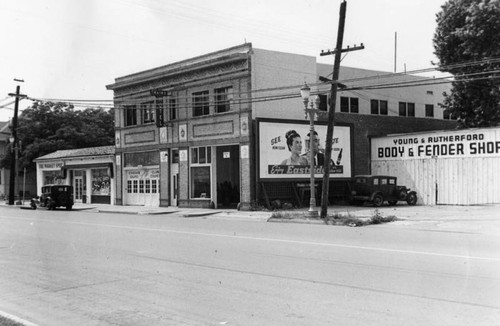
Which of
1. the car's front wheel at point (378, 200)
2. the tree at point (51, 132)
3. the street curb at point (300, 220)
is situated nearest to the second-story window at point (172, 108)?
the street curb at point (300, 220)

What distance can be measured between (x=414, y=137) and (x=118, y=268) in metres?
23.9

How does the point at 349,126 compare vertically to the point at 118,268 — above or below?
above

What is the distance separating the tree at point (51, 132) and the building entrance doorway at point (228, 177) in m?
29.0

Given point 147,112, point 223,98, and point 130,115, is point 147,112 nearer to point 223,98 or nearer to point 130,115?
point 130,115

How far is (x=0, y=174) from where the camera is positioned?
59.8m

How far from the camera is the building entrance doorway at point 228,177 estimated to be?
30125 mm

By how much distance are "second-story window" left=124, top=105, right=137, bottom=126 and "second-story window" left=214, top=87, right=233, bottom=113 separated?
869cm

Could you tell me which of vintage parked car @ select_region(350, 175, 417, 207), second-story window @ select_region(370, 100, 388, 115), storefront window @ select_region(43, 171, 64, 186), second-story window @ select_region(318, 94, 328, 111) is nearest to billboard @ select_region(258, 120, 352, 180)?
second-story window @ select_region(318, 94, 328, 111)

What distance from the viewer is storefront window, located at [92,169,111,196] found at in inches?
1518

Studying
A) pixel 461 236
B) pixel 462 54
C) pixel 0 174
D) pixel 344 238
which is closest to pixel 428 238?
pixel 461 236

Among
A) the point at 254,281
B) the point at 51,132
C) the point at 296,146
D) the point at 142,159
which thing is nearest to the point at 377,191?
the point at 296,146

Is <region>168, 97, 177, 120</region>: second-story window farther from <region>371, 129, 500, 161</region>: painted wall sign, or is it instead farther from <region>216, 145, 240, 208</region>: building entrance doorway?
<region>371, 129, 500, 161</region>: painted wall sign

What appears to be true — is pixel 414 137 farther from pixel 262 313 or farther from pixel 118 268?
pixel 262 313

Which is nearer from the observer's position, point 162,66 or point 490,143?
point 490,143
